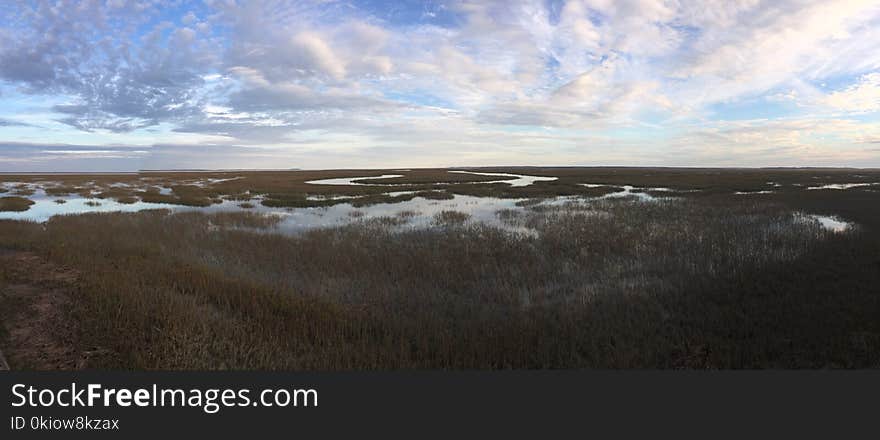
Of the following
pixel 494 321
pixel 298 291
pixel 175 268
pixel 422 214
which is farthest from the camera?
pixel 422 214

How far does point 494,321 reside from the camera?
313 inches

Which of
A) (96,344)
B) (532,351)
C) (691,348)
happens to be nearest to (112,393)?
(96,344)

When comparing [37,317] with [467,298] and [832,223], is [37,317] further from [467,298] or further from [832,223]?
[832,223]

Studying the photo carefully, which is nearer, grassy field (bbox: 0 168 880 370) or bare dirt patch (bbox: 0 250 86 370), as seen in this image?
bare dirt patch (bbox: 0 250 86 370)

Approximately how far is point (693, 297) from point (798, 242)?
32.0ft

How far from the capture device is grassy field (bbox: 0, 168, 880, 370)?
620 centimetres

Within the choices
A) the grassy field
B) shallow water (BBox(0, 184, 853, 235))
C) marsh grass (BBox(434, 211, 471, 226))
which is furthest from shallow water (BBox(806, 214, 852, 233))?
marsh grass (BBox(434, 211, 471, 226))

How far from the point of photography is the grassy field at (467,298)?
6203 mm

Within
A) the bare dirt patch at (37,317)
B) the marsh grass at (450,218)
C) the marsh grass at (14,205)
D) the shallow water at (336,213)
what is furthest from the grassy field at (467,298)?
the marsh grass at (14,205)

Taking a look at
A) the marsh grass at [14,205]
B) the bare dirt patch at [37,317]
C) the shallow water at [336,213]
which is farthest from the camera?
the marsh grass at [14,205]

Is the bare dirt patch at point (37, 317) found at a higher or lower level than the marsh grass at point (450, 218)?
lower

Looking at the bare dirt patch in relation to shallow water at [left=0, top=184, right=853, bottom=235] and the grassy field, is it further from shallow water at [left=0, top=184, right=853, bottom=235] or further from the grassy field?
shallow water at [left=0, top=184, right=853, bottom=235]

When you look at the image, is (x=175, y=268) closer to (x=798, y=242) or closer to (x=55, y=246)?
(x=55, y=246)

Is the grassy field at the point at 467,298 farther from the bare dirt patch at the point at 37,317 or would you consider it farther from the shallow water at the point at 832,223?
the shallow water at the point at 832,223
